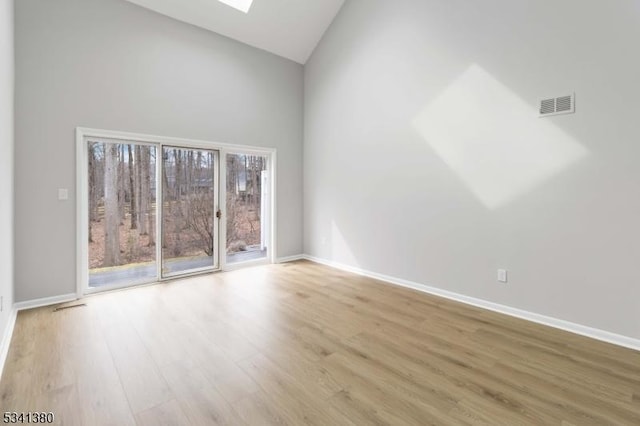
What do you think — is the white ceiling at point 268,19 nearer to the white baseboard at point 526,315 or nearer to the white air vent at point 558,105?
the white air vent at point 558,105

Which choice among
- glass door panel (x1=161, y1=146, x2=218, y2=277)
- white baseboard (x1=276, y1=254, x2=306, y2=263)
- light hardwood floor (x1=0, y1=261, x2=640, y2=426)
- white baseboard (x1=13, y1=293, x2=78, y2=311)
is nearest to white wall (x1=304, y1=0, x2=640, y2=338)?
light hardwood floor (x1=0, y1=261, x2=640, y2=426)

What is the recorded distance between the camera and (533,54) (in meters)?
3.06

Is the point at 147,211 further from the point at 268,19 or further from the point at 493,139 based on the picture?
the point at 493,139

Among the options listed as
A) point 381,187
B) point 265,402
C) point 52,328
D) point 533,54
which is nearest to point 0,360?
point 52,328

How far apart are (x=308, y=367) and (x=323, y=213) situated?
355cm

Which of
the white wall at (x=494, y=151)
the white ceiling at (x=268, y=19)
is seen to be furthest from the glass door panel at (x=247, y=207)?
the white ceiling at (x=268, y=19)

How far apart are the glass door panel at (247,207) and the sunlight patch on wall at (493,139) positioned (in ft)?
9.86

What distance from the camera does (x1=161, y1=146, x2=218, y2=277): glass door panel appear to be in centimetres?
449

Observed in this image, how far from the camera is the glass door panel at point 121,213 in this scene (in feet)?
12.9

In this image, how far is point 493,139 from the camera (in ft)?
11.1

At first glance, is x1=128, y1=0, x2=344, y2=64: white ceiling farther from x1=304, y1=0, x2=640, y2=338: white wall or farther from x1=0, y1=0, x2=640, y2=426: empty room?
x1=304, y1=0, x2=640, y2=338: white wall

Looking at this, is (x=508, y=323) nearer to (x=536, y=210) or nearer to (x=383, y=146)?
(x=536, y=210)

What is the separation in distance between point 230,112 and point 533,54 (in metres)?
4.11

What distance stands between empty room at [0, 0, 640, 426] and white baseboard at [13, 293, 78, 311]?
Answer: 0.02 m
